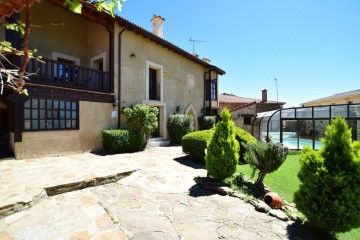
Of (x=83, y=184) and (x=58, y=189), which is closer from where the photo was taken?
(x=58, y=189)

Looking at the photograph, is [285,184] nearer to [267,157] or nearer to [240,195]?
[267,157]

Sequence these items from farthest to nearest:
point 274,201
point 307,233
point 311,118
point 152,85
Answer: point 152,85
point 311,118
point 274,201
point 307,233

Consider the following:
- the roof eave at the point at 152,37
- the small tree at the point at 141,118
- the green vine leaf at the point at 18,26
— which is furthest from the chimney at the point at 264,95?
the green vine leaf at the point at 18,26

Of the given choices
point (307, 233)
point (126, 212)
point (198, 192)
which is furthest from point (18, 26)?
point (307, 233)

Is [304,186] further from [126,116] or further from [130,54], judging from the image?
[130,54]

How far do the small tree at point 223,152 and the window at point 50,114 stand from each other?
673 cm

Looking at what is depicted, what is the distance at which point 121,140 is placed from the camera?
10.3 metres

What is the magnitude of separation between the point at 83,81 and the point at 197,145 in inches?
246

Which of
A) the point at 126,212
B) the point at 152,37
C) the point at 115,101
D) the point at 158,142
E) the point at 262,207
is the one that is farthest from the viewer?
the point at 158,142

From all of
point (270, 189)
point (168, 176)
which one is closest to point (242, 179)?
point (270, 189)

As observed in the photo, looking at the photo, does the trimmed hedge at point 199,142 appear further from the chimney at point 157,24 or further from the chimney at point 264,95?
the chimney at point 264,95

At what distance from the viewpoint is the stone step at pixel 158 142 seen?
13.1m

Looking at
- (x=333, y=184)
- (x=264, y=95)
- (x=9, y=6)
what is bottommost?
(x=333, y=184)

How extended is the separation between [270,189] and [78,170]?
18.9 feet
